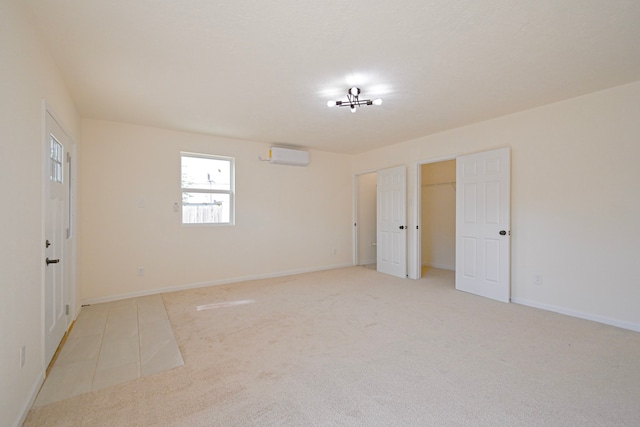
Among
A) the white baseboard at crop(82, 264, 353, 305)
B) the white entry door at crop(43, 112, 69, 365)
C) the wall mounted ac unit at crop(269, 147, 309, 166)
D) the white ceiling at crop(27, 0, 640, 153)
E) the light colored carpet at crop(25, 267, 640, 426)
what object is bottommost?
the light colored carpet at crop(25, 267, 640, 426)

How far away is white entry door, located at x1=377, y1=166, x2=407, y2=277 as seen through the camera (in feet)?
17.0

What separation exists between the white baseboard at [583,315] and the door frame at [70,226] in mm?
4871

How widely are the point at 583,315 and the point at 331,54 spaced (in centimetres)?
382

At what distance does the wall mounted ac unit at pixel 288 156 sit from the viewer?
5.14 metres

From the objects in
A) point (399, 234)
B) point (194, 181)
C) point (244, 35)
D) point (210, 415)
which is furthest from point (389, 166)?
point (210, 415)

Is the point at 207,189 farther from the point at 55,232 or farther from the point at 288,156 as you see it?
the point at 55,232

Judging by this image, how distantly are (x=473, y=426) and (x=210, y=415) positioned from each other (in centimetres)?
150

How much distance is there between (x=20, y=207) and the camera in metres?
1.68

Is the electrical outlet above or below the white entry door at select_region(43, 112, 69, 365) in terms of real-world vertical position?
below

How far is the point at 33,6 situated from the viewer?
5.82 ft

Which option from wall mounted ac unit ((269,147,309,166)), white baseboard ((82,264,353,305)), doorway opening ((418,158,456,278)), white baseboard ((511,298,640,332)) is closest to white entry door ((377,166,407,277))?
doorway opening ((418,158,456,278))

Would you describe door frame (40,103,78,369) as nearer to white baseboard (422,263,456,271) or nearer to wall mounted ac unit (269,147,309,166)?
wall mounted ac unit (269,147,309,166)

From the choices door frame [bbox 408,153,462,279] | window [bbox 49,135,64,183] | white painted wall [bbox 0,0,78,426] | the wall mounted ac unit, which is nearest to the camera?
white painted wall [bbox 0,0,78,426]

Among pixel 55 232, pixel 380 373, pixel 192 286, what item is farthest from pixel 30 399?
pixel 192 286
